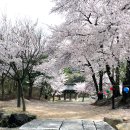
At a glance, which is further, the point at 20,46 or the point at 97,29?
the point at 20,46

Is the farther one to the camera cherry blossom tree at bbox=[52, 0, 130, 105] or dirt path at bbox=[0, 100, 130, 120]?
cherry blossom tree at bbox=[52, 0, 130, 105]

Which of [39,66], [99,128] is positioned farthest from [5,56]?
[39,66]

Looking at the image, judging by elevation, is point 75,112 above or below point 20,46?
below

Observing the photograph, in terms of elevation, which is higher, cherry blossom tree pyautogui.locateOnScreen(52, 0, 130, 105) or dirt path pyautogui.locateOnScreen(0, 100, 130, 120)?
cherry blossom tree pyautogui.locateOnScreen(52, 0, 130, 105)

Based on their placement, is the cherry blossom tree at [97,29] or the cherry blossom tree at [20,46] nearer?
the cherry blossom tree at [97,29]

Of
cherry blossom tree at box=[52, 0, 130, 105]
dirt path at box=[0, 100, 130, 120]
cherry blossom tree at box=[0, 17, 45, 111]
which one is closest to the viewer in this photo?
dirt path at box=[0, 100, 130, 120]

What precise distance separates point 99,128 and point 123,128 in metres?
1.16

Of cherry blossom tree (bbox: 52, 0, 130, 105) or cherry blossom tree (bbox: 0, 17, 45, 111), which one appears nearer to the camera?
cherry blossom tree (bbox: 52, 0, 130, 105)

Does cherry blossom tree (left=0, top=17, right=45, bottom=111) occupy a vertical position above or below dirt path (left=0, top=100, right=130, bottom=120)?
above

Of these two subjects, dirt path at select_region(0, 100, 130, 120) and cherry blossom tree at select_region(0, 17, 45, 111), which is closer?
dirt path at select_region(0, 100, 130, 120)

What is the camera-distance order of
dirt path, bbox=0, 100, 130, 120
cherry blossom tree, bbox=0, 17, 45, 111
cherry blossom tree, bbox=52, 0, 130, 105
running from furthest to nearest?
1. cherry blossom tree, bbox=0, 17, 45, 111
2. cherry blossom tree, bbox=52, 0, 130, 105
3. dirt path, bbox=0, 100, 130, 120

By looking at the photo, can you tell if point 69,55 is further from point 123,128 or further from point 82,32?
point 123,128

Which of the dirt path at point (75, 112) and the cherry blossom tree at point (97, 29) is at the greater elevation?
the cherry blossom tree at point (97, 29)

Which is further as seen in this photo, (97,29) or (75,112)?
(75,112)
